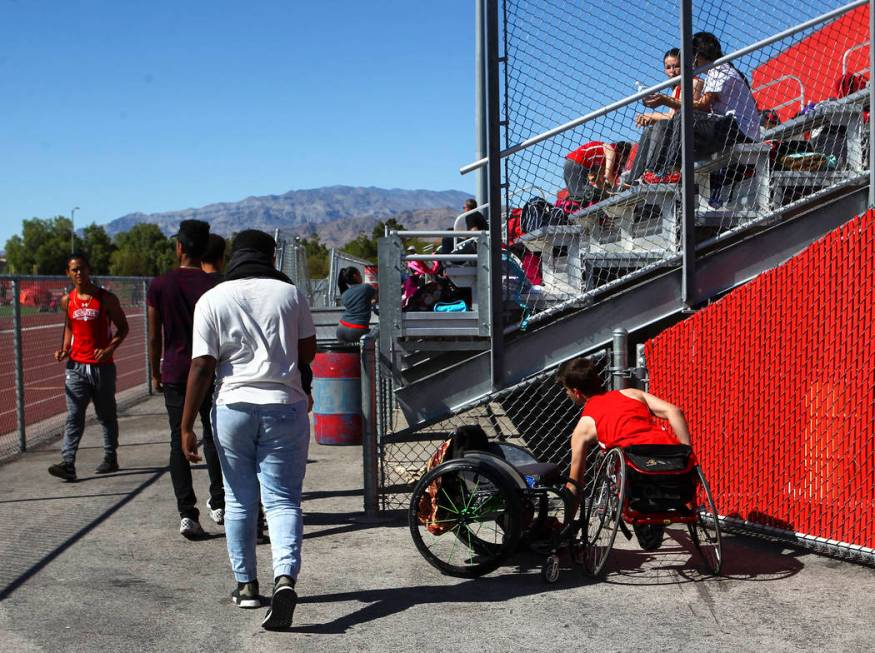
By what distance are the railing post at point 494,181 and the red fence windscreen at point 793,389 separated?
112cm

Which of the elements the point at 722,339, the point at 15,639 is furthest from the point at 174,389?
the point at 722,339

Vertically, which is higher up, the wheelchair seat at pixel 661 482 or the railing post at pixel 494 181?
the railing post at pixel 494 181

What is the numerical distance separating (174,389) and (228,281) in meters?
1.51

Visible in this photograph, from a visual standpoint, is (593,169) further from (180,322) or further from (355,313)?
(355,313)

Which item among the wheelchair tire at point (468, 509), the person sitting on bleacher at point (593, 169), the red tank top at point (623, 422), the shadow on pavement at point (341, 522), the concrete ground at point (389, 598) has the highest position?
the person sitting on bleacher at point (593, 169)

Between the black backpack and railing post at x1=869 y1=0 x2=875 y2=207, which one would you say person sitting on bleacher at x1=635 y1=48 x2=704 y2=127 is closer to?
the black backpack

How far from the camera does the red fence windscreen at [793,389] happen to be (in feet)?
17.2

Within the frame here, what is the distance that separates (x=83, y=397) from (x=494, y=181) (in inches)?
165

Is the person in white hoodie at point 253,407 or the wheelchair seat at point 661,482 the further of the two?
the wheelchair seat at point 661,482

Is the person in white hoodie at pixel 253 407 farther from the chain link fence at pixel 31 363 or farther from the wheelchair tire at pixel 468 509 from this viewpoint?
the chain link fence at pixel 31 363

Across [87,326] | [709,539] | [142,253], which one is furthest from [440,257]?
[142,253]

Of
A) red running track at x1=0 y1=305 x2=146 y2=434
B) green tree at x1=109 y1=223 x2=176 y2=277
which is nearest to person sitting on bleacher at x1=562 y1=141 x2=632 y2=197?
red running track at x1=0 y1=305 x2=146 y2=434

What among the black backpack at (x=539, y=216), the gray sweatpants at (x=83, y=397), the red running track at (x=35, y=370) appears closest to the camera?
the black backpack at (x=539, y=216)

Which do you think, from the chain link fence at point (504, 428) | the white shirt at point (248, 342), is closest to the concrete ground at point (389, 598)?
the chain link fence at point (504, 428)
